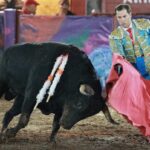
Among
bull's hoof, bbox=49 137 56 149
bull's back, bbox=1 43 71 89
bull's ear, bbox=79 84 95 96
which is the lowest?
bull's hoof, bbox=49 137 56 149

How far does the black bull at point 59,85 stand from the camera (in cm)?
619

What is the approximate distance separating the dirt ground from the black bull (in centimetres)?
19

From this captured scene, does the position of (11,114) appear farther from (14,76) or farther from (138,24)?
(138,24)

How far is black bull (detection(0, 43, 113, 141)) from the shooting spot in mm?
6191

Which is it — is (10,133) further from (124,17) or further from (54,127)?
(124,17)

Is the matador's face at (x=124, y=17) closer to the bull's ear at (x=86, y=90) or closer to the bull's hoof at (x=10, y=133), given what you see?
the bull's ear at (x=86, y=90)

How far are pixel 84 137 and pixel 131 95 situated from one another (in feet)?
4.15

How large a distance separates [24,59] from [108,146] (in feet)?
4.13

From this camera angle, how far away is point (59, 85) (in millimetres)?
6305

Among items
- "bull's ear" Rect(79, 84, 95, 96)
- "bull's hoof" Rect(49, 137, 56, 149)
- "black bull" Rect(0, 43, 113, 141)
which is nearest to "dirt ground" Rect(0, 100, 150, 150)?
"bull's hoof" Rect(49, 137, 56, 149)

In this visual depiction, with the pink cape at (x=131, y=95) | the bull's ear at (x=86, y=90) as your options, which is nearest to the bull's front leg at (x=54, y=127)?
the bull's ear at (x=86, y=90)

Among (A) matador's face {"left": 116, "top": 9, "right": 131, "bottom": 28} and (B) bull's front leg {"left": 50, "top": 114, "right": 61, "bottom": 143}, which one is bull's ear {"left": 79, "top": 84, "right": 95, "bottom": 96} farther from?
(A) matador's face {"left": 116, "top": 9, "right": 131, "bottom": 28}

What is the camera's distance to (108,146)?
648cm

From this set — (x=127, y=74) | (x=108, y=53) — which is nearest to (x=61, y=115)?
(x=127, y=74)
